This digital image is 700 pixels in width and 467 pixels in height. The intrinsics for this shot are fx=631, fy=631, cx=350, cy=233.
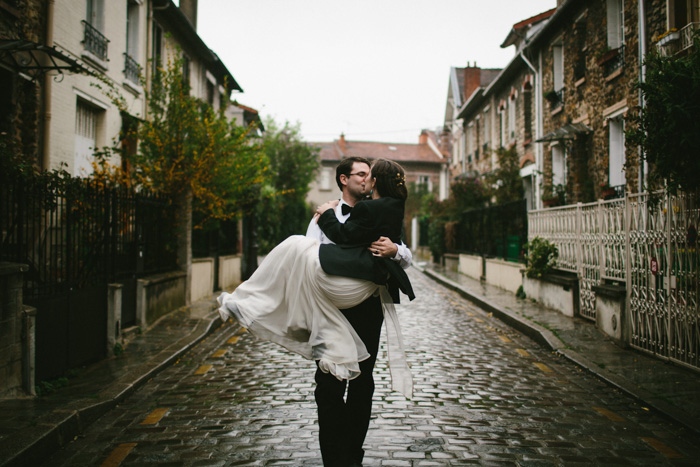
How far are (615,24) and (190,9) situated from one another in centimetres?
1444

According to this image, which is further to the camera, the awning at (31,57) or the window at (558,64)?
the window at (558,64)

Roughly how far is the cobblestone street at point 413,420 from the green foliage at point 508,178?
14504 mm

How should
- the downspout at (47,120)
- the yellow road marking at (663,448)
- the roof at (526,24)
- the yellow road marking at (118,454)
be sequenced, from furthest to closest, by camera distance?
the roof at (526,24)
the downspout at (47,120)
the yellow road marking at (663,448)
the yellow road marking at (118,454)

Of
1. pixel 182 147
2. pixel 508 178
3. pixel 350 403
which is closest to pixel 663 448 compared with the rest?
pixel 350 403

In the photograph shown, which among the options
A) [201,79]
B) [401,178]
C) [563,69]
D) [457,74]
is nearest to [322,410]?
[401,178]

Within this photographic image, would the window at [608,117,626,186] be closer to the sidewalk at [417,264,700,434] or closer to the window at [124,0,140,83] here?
the sidewalk at [417,264,700,434]

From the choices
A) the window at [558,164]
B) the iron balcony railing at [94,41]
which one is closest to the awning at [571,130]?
the window at [558,164]

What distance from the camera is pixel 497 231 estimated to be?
58.2 feet

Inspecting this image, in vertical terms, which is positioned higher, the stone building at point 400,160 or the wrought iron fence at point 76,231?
the stone building at point 400,160

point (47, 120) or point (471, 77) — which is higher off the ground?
point (471, 77)

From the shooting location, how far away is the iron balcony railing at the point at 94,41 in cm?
1341

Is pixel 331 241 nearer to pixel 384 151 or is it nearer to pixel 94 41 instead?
pixel 94 41

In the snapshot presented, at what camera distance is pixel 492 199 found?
24.8 m

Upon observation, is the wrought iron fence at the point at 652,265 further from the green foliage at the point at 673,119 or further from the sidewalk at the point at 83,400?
the sidewalk at the point at 83,400
